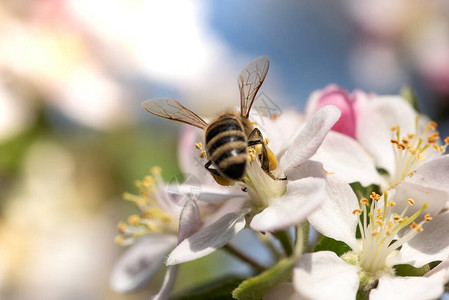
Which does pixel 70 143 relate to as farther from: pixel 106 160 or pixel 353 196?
pixel 353 196

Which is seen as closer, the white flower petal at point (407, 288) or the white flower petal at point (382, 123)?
the white flower petal at point (407, 288)

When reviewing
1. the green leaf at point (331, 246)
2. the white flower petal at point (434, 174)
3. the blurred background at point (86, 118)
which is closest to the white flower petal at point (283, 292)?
the green leaf at point (331, 246)

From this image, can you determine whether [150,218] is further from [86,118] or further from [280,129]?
[86,118]

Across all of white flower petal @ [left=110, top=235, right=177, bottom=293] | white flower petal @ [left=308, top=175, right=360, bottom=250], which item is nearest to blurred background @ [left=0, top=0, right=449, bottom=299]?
white flower petal @ [left=110, top=235, right=177, bottom=293]

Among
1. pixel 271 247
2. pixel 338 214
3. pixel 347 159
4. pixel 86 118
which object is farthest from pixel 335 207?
pixel 86 118

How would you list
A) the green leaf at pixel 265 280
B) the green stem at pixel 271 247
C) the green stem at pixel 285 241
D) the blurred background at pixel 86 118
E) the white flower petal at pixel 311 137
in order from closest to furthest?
1. the green leaf at pixel 265 280
2. the white flower petal at pixel 311 137
3. the green stem at pixel 285 241
4. the green stem at pixel 271 247
5. the blurred background at pixel 86 118

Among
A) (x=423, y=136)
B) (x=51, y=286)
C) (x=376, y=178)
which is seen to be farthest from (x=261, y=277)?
(x=51, y=286)

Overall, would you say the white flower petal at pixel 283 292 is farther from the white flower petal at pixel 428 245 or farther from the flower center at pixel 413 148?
the flower center at pixel 413 148
